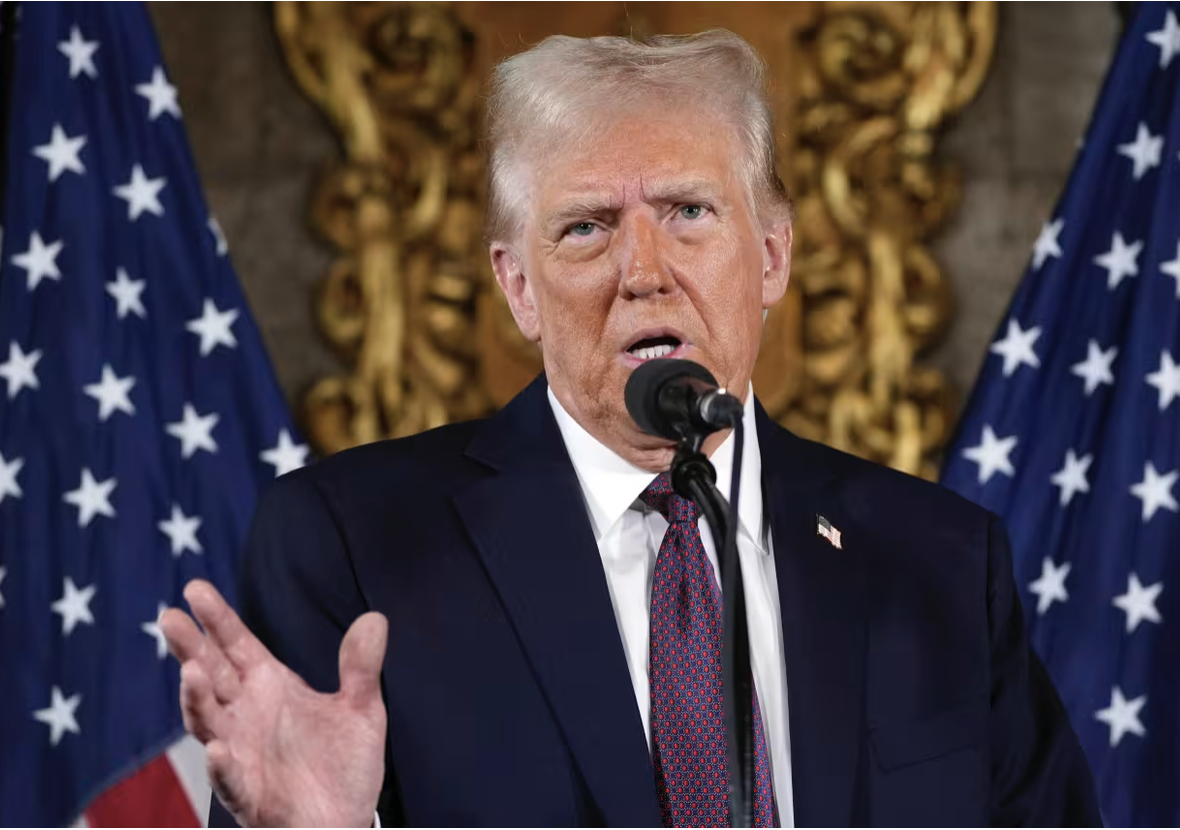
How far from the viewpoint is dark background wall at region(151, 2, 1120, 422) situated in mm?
3096

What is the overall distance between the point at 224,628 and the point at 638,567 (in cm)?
63

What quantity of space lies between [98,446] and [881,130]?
1.73 meters

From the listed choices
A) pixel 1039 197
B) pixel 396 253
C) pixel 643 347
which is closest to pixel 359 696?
pixel 643 347

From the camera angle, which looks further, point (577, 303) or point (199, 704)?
point (577, 303)

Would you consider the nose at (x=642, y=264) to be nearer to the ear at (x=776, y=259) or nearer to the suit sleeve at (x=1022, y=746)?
the ear at (x=776, y=259)

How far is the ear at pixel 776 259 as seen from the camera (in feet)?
6.83

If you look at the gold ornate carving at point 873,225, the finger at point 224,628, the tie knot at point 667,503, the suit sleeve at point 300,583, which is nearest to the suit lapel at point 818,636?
the tie knot at point 667,503

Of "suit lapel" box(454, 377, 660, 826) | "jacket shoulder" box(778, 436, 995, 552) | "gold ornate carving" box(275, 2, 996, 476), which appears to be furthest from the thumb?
"gold ornate carving" box(275, 2, 996, 476)

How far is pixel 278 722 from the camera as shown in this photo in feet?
4.55

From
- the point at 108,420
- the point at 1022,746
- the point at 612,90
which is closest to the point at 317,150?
the point at 108,420

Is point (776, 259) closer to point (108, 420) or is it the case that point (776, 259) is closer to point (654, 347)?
point (654, 347)

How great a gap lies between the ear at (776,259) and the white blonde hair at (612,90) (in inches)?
2.2

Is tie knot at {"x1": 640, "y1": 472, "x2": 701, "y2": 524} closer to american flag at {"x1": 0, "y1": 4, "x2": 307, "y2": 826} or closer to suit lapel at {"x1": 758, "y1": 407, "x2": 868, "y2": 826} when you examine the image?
suit lapel at {"x1": 758, "y1": 407, "x2": 868, "y2": 826}

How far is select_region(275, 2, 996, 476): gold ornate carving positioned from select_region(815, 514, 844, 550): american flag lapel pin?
1.22 metres
